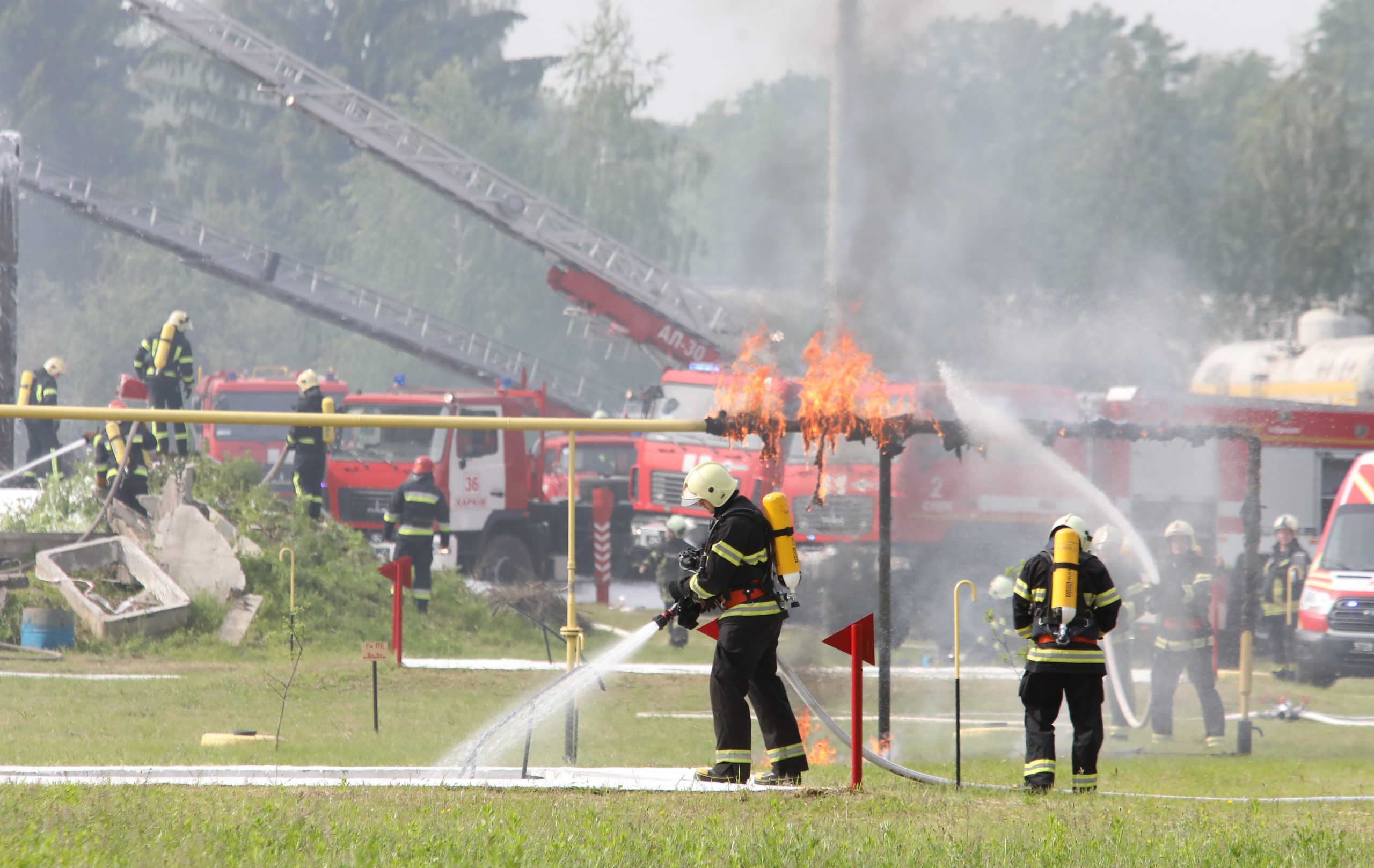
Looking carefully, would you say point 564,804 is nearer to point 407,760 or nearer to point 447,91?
point 407,760

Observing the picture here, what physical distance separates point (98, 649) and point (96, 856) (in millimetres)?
7215

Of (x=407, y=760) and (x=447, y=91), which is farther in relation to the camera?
(x=447, y=91)

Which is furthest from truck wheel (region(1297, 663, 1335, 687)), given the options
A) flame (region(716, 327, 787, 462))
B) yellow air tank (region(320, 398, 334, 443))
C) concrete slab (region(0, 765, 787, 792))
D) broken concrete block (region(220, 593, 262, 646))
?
yellow air tank (region(320, 398, 334, 443))

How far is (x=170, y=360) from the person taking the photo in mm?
15344

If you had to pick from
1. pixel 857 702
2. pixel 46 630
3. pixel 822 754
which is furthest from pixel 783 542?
pixel 46 630

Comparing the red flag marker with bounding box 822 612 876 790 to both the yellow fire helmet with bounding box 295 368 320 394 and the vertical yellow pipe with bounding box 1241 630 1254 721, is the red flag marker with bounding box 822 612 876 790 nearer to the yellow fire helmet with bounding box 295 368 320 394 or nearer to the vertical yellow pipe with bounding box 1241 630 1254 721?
the vertical yellow pipe with bounding box 1241 630 1254 721

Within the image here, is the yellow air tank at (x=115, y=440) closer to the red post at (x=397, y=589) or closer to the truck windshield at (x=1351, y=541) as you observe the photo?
the red post at (x=397, y=589)

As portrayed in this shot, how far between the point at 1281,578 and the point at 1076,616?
712 cm

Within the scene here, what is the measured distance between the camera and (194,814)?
5.70m

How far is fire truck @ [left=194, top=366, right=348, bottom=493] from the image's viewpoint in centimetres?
1731

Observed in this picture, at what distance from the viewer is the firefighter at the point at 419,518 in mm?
13625

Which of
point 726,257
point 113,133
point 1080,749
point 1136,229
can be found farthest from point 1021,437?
point 726,257

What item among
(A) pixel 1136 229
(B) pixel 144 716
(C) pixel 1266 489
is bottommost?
(B) pixel 144 716

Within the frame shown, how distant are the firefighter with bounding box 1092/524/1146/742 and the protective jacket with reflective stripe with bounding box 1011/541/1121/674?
324 centimetres
